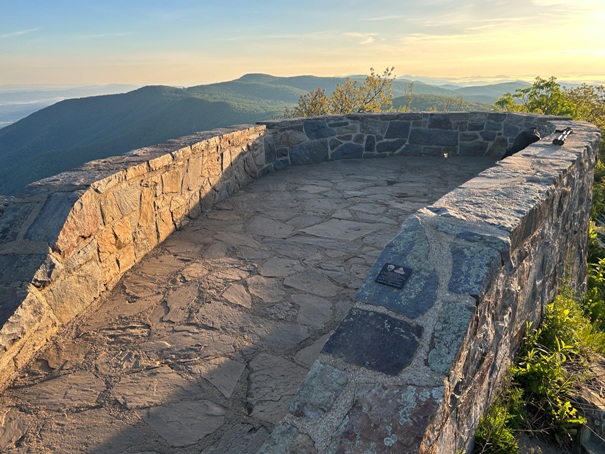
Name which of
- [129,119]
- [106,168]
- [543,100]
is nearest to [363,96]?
[543,100]

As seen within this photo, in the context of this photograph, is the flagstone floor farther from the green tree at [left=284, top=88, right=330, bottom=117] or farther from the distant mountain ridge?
the distant mountain ridge

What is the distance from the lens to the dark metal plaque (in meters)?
1.69

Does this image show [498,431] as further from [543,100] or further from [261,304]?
[543,100]

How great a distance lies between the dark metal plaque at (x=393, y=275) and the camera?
169 cm

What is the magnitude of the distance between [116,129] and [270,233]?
108m

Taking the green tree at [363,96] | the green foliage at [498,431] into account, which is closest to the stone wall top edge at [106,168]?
the green foliage at [498,431]

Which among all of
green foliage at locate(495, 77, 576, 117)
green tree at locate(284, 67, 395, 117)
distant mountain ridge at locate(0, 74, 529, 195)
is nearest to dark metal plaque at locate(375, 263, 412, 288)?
green foliage at locate(495, 77, 576, 117)

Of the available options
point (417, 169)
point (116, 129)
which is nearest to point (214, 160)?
point (417, 169)

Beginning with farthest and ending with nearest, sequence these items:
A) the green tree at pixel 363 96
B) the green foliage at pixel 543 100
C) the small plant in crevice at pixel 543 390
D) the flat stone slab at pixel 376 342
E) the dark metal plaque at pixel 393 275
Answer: the green tree at pixel 363 96 → the green foliage at pixel 543 100 → the small plant in crevice at pixel 543 390 → the dark metal plaque at pixel 393 275 → the flat stone slab at pixel 376 342

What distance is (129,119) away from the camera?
103 m

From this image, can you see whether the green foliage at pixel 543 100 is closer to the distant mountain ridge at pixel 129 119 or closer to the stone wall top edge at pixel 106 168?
the stone wall top edge at pixel 106 168

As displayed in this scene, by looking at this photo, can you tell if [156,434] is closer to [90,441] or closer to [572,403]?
[90,441]

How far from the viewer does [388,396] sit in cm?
137

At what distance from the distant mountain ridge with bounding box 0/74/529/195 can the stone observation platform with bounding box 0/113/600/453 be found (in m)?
57.6
